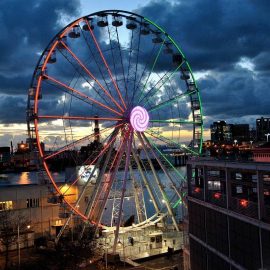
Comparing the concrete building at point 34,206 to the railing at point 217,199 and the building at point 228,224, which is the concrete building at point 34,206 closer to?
the building at point 228,224

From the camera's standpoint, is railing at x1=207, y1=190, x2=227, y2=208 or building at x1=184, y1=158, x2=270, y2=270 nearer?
building at x1=184, y1=158, x2=270, y2=270

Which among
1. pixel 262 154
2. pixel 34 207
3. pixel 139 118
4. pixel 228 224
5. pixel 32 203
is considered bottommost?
pixel 34 207

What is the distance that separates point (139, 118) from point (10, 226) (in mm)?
14721

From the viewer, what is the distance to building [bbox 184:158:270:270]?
1875 cm

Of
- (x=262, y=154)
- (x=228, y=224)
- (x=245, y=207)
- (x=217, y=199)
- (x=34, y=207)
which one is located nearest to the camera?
(x=245, y=207)

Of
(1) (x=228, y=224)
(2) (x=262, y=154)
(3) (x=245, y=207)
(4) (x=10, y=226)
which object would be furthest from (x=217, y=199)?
(4) (x=10, y=226)

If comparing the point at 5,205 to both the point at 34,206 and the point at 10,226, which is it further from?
the point at 10,226

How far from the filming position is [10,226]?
3950 cm

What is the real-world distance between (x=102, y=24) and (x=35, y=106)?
30.4 feet

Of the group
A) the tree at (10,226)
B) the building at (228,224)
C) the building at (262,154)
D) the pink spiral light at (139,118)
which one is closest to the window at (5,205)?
the tree at (10,226)

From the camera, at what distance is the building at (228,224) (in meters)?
18.8

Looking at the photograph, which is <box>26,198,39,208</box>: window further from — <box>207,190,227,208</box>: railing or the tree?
<box>207,190,227,208</box>: railing

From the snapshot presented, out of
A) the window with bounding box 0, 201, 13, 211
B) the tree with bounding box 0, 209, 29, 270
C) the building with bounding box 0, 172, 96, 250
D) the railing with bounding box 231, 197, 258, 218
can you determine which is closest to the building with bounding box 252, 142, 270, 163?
the railing with bounding box 231, 197, 258, 218

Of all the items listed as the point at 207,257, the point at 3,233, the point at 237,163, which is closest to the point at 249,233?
the point at 237,163
